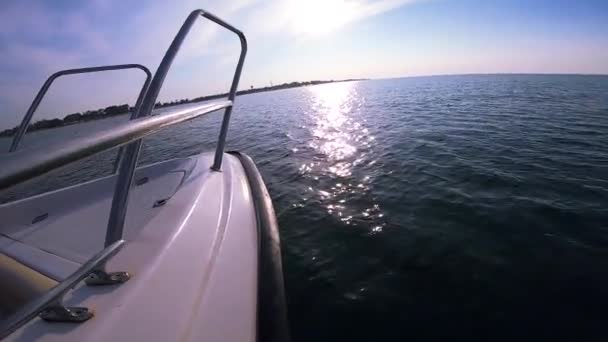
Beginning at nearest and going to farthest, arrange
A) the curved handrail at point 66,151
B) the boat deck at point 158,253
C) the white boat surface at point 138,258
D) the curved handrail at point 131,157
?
1. the curved handrail at point 66,151
2. the white boat surface at point 138,258
3. the boat deck at point 158,253
4. the curved handrail at point 131,157

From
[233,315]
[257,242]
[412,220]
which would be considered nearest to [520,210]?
[412,220]

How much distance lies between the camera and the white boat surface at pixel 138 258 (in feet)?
3.58

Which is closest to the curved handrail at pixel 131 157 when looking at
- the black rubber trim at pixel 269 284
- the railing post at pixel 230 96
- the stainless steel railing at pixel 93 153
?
the stainless steel railing at pixel 93 153

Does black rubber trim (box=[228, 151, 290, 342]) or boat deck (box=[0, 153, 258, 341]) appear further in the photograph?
black rubber trim (box=[228, 151, 290, 342])

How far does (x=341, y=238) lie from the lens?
3.69 meters

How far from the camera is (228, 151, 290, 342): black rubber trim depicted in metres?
1.61

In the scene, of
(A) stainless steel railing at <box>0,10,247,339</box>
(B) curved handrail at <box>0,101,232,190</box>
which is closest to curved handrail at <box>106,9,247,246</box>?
(A) stainless steel railing at <box>0,10,247,339</box>

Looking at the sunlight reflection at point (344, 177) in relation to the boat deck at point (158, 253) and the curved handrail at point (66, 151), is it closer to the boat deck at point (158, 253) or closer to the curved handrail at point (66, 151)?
the boat deck at point (158, 253)

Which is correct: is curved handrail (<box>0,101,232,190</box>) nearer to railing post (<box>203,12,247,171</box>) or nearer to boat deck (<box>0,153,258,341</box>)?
boat deck (<box>0,153,258,341</box>)

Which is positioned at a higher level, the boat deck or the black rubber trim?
the boat deck

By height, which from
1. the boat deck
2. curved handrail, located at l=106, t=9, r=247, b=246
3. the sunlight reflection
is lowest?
the sunlight reflection

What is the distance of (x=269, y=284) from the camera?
194cm

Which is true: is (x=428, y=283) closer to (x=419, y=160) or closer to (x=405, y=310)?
(x=405, y=310)

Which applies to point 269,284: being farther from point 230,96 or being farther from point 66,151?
point 230,96
